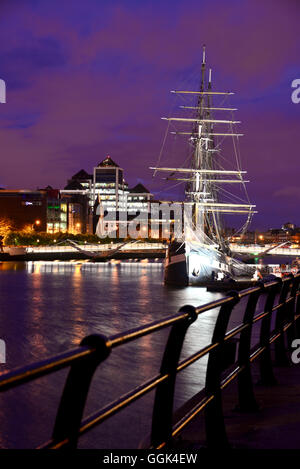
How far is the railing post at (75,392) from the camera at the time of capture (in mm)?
2215

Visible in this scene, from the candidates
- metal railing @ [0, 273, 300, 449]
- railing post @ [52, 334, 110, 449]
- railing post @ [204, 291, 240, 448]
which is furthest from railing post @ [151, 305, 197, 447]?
railing post @ [52, 334, 110, 449]

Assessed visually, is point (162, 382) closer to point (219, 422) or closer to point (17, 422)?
point (219, 422)

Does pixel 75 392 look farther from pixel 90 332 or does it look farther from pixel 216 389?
pixel 90 332

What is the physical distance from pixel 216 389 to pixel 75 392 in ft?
6.93

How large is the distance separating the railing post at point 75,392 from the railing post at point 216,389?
6.11 feet

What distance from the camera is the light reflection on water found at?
48.5 feet

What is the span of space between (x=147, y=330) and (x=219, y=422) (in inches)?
64.3

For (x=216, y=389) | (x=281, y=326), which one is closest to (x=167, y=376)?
(x=216, y=389)

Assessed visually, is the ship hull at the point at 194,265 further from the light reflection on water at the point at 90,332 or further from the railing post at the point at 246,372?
the railing post at the point at 246,372

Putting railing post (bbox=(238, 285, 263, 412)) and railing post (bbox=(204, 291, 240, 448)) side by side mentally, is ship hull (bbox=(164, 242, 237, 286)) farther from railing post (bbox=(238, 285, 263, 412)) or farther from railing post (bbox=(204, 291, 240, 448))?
railing post (bbox=(204, 291, 240, 448))

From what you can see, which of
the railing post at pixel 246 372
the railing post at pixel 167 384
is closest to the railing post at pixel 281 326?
the railing post at pixel 246 372

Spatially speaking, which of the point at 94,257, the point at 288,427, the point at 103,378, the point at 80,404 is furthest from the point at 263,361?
the point at 94,257

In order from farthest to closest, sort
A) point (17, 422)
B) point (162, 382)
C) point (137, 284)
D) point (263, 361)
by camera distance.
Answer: point (137, 284)
point (17, 422)
point (263, 361)
point (162, 382)
